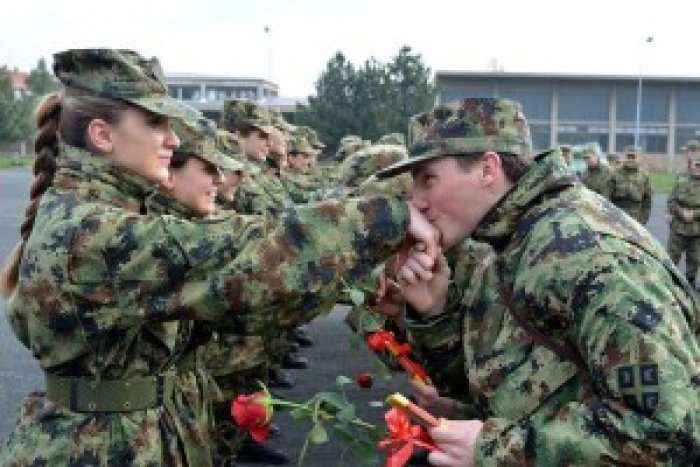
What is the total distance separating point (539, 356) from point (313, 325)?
960 centimetres

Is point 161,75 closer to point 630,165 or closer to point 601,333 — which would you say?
point 601,333

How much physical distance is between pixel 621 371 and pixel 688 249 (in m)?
13.4

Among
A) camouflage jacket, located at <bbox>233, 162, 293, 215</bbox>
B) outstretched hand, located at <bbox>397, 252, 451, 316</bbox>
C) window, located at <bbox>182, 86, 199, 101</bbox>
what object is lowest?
window, located at <bbox>182, 86, 199, 101</bbox>

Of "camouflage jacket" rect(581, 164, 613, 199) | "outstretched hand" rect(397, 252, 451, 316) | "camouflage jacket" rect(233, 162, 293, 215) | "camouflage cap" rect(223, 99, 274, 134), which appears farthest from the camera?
"camouflage jacket" rect(581, 164, 613, 199)

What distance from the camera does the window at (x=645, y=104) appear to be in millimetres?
64688

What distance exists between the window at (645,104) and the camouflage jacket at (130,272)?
6511cm

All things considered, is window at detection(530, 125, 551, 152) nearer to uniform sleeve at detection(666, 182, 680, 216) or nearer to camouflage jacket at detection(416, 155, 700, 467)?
uniform sleeve at detection(666, 182, 680, 216)

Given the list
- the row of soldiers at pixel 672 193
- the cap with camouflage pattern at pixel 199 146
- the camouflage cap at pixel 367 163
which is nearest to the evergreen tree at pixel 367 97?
the row of soldiers at pixel 672 193

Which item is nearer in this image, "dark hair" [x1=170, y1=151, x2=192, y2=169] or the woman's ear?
the woman's ear

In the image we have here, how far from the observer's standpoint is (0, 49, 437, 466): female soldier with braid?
2.36 metres

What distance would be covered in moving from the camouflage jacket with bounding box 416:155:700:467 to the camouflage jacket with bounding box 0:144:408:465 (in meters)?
0.35

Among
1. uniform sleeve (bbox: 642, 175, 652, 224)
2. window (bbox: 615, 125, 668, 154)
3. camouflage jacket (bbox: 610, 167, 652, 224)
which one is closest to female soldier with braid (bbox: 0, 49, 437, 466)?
camouflage jacket (bbox: 610, 167, 652, 224)

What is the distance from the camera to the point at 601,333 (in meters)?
2.17

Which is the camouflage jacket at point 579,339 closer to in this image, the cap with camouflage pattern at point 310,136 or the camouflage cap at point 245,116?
the camouflage cap at point 245,116
